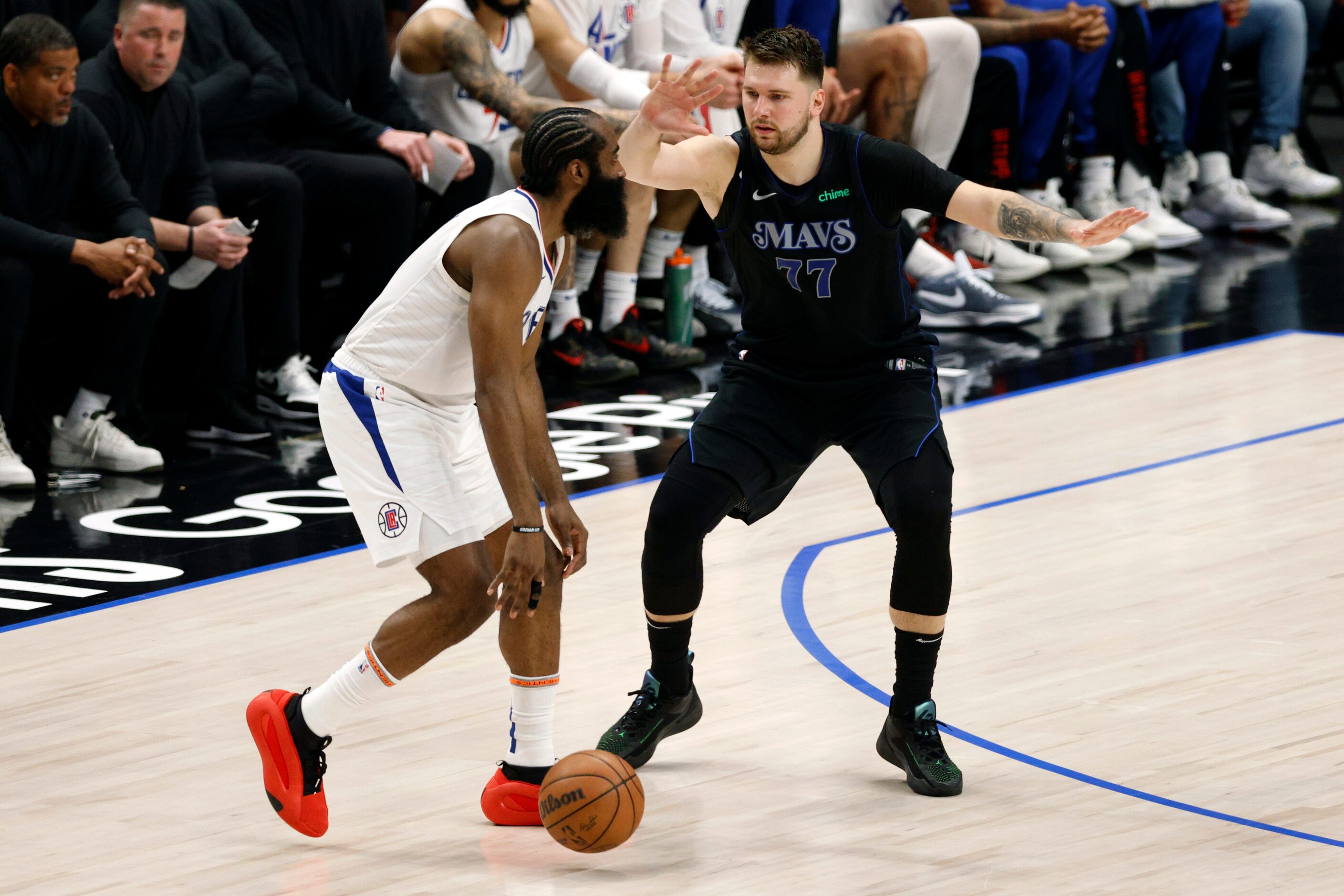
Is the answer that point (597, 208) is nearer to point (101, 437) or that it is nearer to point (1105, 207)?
point (101, 437)

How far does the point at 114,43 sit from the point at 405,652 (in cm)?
412

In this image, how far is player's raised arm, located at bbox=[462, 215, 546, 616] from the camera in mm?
3629

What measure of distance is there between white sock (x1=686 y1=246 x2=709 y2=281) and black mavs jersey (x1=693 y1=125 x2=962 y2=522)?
480 cm

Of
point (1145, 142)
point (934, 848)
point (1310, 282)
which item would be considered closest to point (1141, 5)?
point (1145, 142)

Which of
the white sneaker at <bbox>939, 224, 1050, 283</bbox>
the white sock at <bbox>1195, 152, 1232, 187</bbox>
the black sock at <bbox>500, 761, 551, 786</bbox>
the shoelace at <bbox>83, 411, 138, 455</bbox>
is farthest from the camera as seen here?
the white sock at <bbox>1195, 152, 1232, 187</bbox>

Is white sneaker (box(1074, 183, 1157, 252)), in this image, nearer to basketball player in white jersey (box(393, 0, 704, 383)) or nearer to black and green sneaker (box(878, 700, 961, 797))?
basketball player in white jersey (box(393, 0, 704, 383))

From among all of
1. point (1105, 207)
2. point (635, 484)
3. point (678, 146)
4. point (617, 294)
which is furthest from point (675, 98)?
point (1105, 207)

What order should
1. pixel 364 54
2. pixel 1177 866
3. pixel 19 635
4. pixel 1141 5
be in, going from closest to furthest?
pixel 1177 866, pixel 19 635, pixel 364 54, pixel 1141 5

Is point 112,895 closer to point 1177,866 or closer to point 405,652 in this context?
point 405,652

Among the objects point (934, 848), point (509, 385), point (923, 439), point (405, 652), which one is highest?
point (509, 385)

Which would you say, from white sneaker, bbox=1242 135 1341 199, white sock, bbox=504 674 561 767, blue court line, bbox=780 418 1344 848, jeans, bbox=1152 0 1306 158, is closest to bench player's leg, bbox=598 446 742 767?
white sock, bbox=504 674 561 767

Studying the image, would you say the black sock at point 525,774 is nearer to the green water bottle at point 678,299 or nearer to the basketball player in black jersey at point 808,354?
the basketball player in black jersey at point 808,354

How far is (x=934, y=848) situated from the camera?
11.9ft

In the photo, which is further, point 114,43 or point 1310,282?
point 1310,282
